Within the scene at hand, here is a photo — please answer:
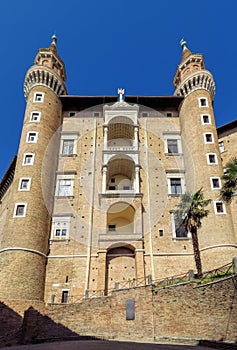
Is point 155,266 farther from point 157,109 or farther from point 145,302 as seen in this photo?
point 157,109

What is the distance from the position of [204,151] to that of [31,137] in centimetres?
1778

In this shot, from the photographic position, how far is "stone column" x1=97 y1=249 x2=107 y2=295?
2394 cm

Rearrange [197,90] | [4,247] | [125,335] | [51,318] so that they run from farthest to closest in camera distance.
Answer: [197,90] → [4,247] → [51,318] → [125,335]

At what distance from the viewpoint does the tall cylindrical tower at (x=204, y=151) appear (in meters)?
24.7

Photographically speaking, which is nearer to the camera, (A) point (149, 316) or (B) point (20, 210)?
(A) point (149, 316)

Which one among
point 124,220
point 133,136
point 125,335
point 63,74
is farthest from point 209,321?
point 63,74

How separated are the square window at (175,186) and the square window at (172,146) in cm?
354

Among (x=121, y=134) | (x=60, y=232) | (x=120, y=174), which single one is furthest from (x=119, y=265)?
(x=121, y=134)

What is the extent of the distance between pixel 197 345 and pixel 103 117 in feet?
83.4

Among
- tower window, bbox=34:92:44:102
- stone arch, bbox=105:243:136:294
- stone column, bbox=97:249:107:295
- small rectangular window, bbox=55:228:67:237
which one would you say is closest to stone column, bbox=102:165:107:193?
small rectangular window, bbox=55:228:67:237

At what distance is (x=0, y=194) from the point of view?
3975cm

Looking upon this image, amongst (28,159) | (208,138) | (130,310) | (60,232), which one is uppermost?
(208,138)

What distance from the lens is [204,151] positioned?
29.3m

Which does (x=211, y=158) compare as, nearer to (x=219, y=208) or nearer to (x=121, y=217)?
(x=219, y=208)
